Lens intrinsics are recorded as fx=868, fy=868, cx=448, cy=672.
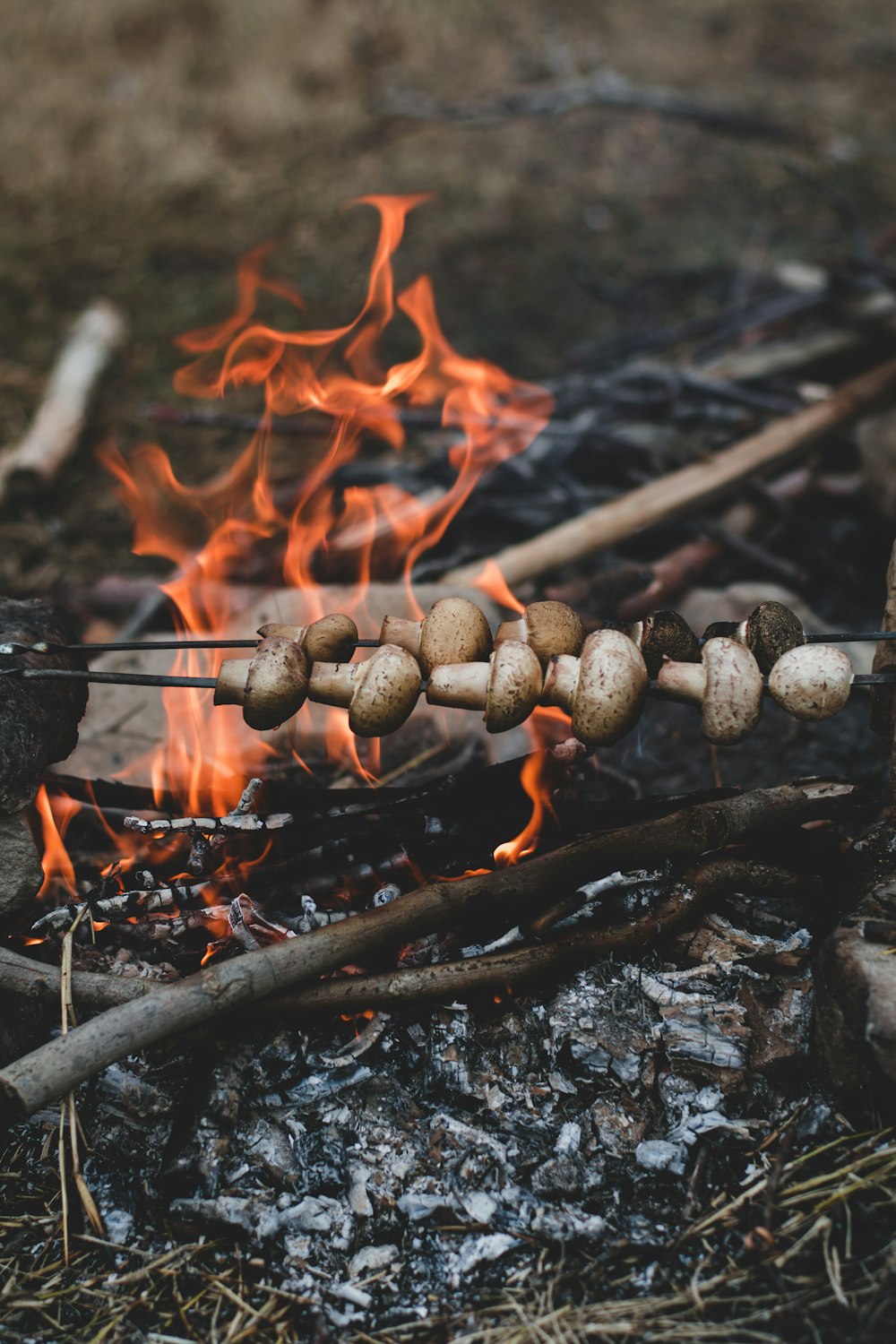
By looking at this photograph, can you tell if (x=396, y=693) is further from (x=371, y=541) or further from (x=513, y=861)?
(x=371, y=541)

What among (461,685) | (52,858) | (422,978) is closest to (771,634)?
(461,685)

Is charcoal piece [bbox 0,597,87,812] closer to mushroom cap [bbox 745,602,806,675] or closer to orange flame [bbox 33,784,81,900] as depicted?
orange flame [bbox 33,784,81,900]

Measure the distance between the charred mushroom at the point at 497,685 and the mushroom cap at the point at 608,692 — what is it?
0.39 feet

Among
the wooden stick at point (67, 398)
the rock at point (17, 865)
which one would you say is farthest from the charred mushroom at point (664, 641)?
the wooden stick at point (67, 398)

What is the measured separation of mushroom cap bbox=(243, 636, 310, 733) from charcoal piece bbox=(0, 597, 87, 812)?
0.61 m

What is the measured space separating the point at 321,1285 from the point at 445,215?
27.2ft

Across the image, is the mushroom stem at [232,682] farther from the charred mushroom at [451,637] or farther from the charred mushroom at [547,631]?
the charred mushroom at [547,631]

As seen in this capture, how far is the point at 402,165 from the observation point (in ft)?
27.8

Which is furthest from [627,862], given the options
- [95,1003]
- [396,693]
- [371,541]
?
[371,541]

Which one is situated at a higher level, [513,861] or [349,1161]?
[513,861]

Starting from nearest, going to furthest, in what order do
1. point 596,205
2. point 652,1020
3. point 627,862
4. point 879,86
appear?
point 652,1020, point 627,862, point 596,205, point 879,86

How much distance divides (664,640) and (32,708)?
1.69m

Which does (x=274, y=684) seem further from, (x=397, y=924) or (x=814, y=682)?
(x=814, y=682)

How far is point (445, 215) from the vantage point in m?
8.05
